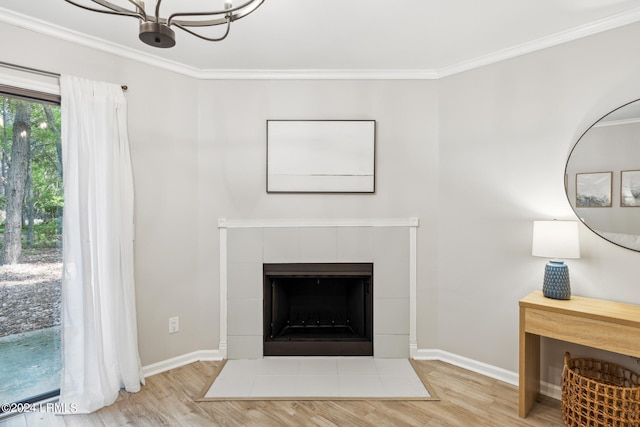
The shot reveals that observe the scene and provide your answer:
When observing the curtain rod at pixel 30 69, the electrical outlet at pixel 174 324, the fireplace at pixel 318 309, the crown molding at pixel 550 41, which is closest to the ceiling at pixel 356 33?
the crown molding at pixel 550 41

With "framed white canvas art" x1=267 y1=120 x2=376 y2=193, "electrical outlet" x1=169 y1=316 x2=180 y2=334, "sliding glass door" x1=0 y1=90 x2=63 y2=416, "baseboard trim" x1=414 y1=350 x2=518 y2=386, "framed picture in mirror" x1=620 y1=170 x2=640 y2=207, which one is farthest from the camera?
"framed white canvas art" x1=267 y1=120 x2=376 y2=193

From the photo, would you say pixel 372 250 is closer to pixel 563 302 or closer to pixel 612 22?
pixel 563 302

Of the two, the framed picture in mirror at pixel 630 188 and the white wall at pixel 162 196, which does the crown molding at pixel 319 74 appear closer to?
the white wall at pixel 162 196

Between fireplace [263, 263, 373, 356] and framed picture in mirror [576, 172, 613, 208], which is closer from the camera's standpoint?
framed picture in mirror [576, 172, 613, 208]

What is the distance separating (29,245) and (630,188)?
150 inches

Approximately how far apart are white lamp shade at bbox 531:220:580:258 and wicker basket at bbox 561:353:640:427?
2.20 ft

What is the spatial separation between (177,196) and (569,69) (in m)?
3.01

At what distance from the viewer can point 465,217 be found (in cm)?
280

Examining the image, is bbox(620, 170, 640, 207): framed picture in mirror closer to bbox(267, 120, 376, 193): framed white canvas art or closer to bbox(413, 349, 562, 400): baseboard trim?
bbox(413, 349, 562, 400): baseboard trim

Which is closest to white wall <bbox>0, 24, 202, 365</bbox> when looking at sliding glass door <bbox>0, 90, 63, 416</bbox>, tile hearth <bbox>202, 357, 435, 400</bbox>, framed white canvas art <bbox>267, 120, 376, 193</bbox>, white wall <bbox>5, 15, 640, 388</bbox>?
white wall <bbox>5, 15, 640, 388</bbox>

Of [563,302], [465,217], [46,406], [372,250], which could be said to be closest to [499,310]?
[563,302]

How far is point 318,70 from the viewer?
113 inches

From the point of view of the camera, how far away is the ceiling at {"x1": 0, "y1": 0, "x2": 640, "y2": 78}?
2.04m

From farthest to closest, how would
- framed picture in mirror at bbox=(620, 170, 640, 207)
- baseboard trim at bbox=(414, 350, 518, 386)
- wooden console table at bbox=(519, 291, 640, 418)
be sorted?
baseboard trim at bbox=(414, 350, 518, 386), framed picture in mirror at bbox=(620, 170, 640, 207), wooden console table at bbox=(519, 291, 640, 418)
